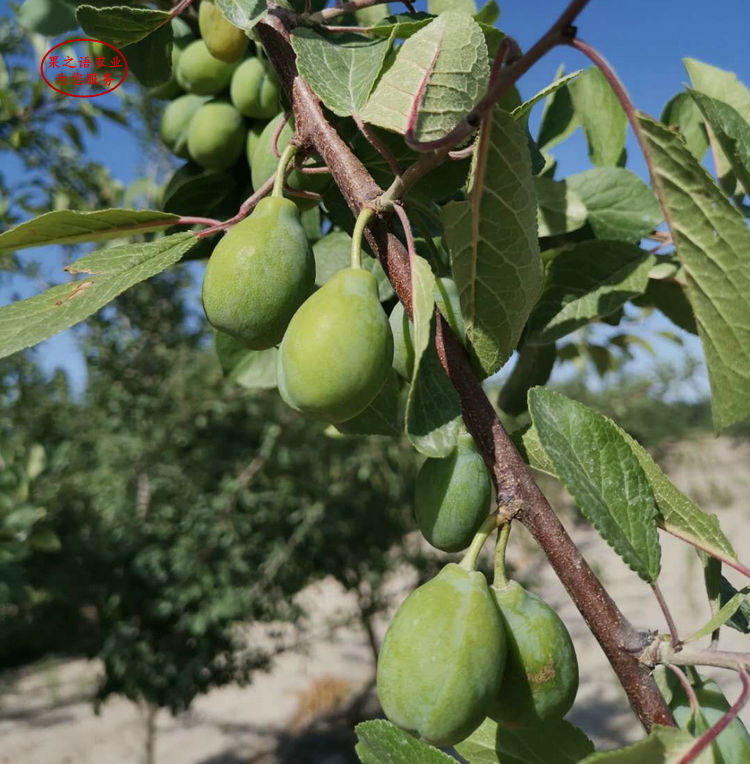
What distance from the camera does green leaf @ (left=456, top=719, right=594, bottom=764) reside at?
0.52m

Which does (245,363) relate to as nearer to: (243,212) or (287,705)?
(243,212)

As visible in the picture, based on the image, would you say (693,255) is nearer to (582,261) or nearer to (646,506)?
(646,506)

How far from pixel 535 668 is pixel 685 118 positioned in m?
0.80

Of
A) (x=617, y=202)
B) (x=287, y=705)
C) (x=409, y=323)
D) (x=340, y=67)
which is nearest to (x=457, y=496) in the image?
(x=409, y=323)

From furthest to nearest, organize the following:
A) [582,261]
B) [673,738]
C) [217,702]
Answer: [217,702] < [582,261] < [673,738]

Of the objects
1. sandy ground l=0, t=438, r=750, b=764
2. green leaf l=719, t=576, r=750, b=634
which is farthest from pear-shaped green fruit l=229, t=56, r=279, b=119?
sandy ground l=0, t=438, r=750, b=764

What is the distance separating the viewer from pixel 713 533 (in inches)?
21.9

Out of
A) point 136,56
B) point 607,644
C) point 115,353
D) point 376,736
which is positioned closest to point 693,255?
point 607,644

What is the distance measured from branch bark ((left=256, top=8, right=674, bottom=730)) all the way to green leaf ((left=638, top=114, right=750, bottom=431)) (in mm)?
153

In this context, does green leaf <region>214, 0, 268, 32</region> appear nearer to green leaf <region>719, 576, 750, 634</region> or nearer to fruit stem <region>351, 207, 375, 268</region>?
fruit stem <region>351, 207, 375, 268</region>

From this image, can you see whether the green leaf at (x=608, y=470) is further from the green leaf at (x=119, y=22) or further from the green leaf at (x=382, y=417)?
the green leaf at (x=119, y=22)

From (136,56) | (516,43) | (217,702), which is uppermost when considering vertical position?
(136,56)

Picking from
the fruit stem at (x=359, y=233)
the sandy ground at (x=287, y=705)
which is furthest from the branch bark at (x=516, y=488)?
the sandy ground at (x=287, y=705)

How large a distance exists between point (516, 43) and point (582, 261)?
367 millimetres
